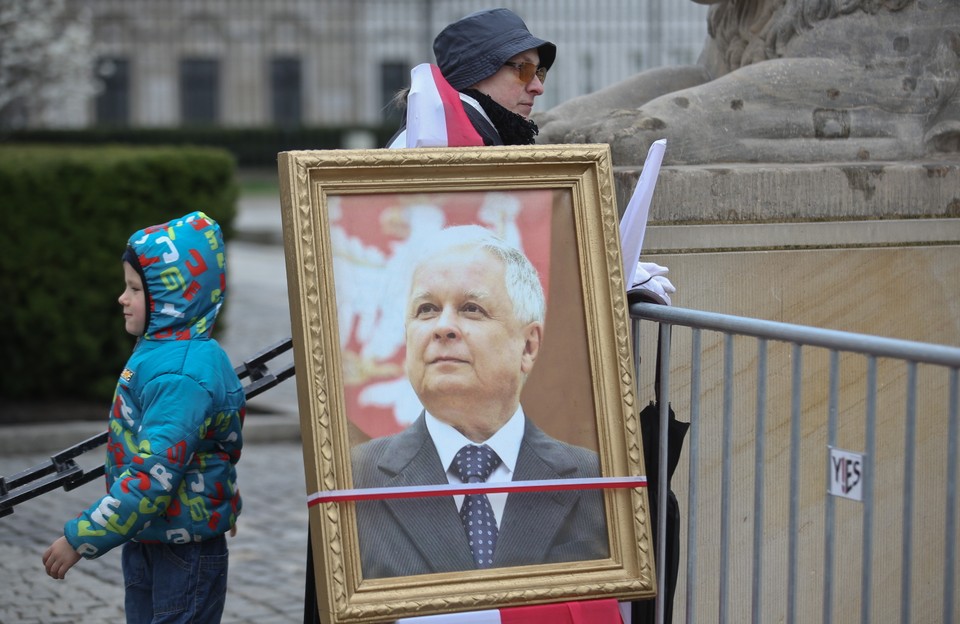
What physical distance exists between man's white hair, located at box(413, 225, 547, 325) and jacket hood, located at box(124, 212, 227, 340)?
0.60 m

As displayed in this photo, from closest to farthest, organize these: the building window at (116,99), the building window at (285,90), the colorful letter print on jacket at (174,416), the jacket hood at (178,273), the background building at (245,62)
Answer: the colorful letter print on jacket at (174,416) < the jacket hood at (178,273) < the background building at (245,62) < the building window at (116,99) < the building window at (285,90)

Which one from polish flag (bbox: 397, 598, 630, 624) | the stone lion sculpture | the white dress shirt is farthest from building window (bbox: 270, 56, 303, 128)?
polish flag (bbox: 397, 598, 630, 624)

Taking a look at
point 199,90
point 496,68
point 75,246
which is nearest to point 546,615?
point 496,68

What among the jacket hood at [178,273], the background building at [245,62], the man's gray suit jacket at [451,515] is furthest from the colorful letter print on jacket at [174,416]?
the background building at [245,62]

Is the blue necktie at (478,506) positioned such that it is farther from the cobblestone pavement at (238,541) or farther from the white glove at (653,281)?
the cobblestone pavement at (238,541)

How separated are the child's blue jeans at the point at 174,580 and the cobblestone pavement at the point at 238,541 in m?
1.67

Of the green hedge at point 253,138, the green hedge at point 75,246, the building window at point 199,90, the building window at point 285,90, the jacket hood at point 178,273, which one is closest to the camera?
the jacket hood at point 178,273

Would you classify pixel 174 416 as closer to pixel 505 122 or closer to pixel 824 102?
pixel 505 122

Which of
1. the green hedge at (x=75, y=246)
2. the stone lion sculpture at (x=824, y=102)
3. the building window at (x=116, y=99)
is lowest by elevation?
the building window at (x=116, y=99)

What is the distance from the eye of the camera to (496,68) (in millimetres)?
3643

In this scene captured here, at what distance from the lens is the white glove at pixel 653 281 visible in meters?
3.52

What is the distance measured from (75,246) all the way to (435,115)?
6047 mm

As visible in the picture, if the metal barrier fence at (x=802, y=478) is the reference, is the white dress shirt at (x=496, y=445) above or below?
above

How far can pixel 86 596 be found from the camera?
552cm
